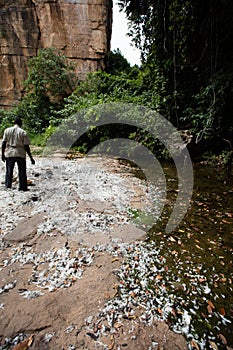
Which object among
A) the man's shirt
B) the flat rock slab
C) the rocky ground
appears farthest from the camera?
the man's shirt

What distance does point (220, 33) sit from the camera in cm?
605

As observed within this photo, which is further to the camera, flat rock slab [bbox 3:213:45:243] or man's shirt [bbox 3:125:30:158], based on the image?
man's shirt [bbox 3:125:30:158]

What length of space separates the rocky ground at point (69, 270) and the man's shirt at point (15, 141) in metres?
0.92

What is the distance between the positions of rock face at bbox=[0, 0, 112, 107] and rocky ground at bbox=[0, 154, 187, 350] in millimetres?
14711

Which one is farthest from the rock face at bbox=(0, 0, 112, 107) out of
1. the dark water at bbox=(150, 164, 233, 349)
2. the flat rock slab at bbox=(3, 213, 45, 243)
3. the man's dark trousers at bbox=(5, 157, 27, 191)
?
the dark water at bbox=(150, 164, 233, 349)

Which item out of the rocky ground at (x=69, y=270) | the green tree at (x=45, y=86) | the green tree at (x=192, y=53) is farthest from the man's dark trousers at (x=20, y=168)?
the green tree at (x=45, y=86)

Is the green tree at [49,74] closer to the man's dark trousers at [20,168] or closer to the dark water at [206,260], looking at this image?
the man's dark trousers at [20,168]

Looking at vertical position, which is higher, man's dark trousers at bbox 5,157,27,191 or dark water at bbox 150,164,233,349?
man's dark trousers at bbox 5,157,27,191

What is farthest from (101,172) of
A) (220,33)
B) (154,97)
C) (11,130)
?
(220,33)

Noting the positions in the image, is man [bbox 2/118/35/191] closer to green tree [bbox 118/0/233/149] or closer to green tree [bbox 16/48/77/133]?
green tree [bbox 118/0/233/149]

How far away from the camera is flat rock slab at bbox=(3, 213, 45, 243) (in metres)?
2.87

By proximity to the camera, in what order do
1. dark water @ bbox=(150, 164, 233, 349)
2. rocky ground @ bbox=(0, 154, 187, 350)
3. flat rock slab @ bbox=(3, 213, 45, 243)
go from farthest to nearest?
flat rock slab @ bbox=(3, 213, 45, 243) < dark water @ bbox=(150, 164, 233, 349) < rocky ground @ bbox=(0, 154, 187, 350)

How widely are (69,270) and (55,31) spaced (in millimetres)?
18825

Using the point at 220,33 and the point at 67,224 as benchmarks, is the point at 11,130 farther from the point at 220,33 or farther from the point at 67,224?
the point at 220,33
